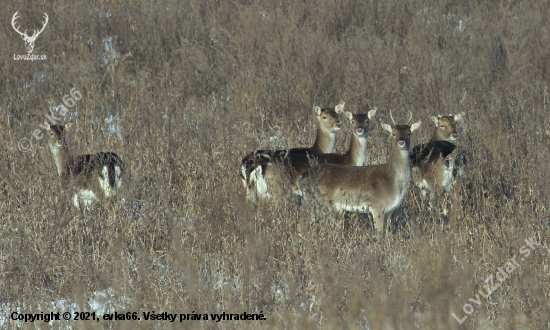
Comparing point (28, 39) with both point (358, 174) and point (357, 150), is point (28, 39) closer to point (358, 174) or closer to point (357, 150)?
point (357, 150)

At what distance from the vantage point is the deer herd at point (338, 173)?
20.5 ft

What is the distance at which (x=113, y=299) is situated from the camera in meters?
4.62

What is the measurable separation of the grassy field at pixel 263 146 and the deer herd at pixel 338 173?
22 cm

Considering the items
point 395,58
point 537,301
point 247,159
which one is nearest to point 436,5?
point 395,58

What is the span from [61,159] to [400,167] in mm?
3932

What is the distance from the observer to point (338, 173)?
6445 mm

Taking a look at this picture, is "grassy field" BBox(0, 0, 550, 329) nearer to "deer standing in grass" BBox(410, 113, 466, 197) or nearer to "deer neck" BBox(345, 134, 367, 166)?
"deer standing in grass" BBox(410, 113, 466, 197)

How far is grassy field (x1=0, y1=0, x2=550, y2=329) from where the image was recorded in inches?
Answer: 178

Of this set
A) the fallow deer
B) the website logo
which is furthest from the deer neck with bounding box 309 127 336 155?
the website logo

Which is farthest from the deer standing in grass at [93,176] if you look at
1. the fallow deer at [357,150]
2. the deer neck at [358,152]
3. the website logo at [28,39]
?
the website logo at [28,39]

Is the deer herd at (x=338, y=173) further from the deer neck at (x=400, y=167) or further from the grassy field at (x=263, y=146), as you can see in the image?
the grassy field at (x=263, y=146)

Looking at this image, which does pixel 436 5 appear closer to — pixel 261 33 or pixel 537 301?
pixel 261 33

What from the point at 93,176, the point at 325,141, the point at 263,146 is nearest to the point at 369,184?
the point at 325,141

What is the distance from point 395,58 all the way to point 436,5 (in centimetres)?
319
